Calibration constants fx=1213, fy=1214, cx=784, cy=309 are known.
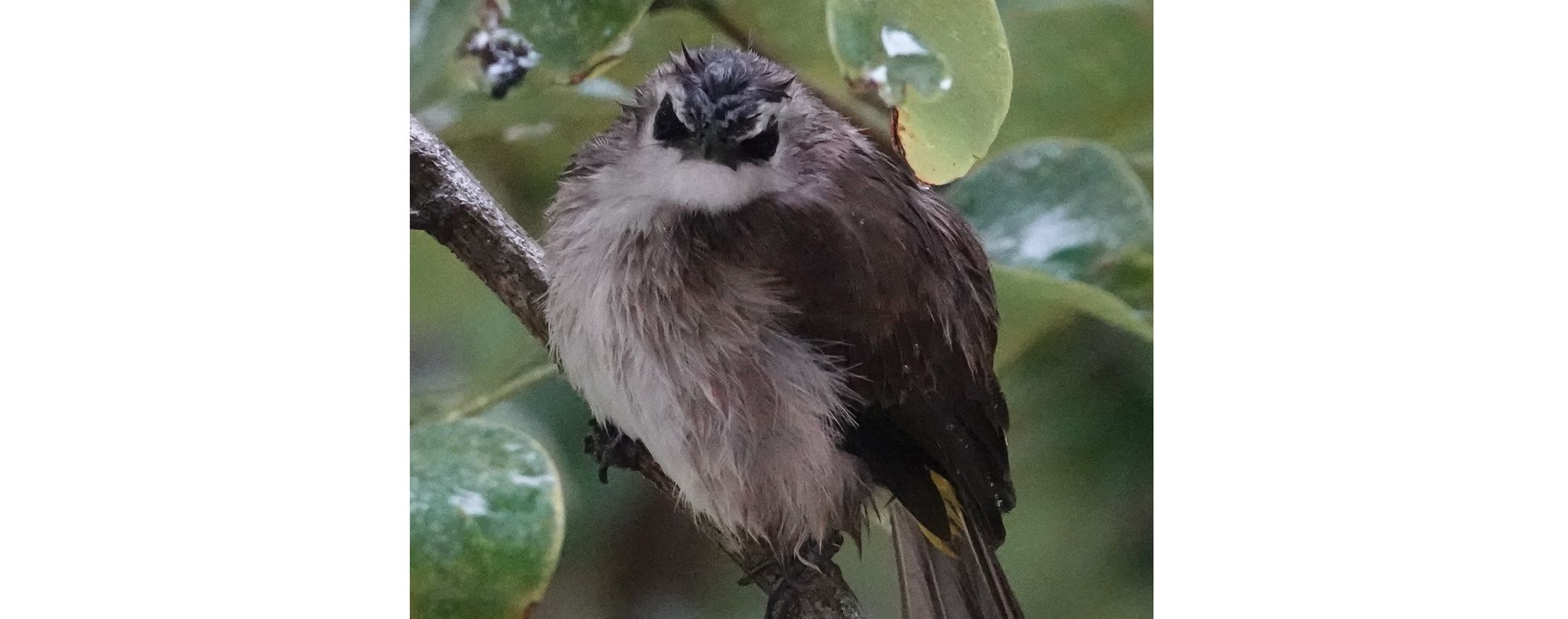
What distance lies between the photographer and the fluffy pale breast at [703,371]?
1.14 metres

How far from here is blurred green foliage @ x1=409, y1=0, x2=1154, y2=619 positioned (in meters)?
1.21

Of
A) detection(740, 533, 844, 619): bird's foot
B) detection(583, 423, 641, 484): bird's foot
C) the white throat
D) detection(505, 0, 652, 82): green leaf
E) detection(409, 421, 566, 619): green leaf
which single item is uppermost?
detection(505, 0, 652, 82): green leaf

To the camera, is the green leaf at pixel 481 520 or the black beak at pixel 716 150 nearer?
the black beak at pixel 716 150

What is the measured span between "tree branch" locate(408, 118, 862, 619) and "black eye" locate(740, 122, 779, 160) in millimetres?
247

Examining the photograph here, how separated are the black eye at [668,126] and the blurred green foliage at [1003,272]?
78 mm

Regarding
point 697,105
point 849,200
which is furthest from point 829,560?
point 697,105

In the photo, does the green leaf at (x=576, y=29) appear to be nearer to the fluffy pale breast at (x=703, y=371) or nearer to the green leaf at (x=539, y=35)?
the green leaf at (x=539, y=35)

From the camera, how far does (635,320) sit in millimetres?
1146

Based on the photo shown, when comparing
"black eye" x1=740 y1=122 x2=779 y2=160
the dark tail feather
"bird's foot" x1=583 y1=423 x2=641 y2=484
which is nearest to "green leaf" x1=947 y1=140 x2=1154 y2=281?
"black eye" x1=740 y1=122 x2=779 y2=160

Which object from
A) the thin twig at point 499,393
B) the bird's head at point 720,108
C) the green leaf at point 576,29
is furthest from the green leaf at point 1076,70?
the thin twig at point 499,393

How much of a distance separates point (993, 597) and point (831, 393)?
28 cm

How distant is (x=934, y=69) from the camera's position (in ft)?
4.02

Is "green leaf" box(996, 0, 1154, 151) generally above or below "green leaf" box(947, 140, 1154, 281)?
above

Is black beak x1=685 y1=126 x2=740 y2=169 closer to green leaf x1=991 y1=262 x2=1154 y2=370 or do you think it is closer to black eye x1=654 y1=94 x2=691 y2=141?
black eye x1=654 y1=94 x2=691 y2=141
